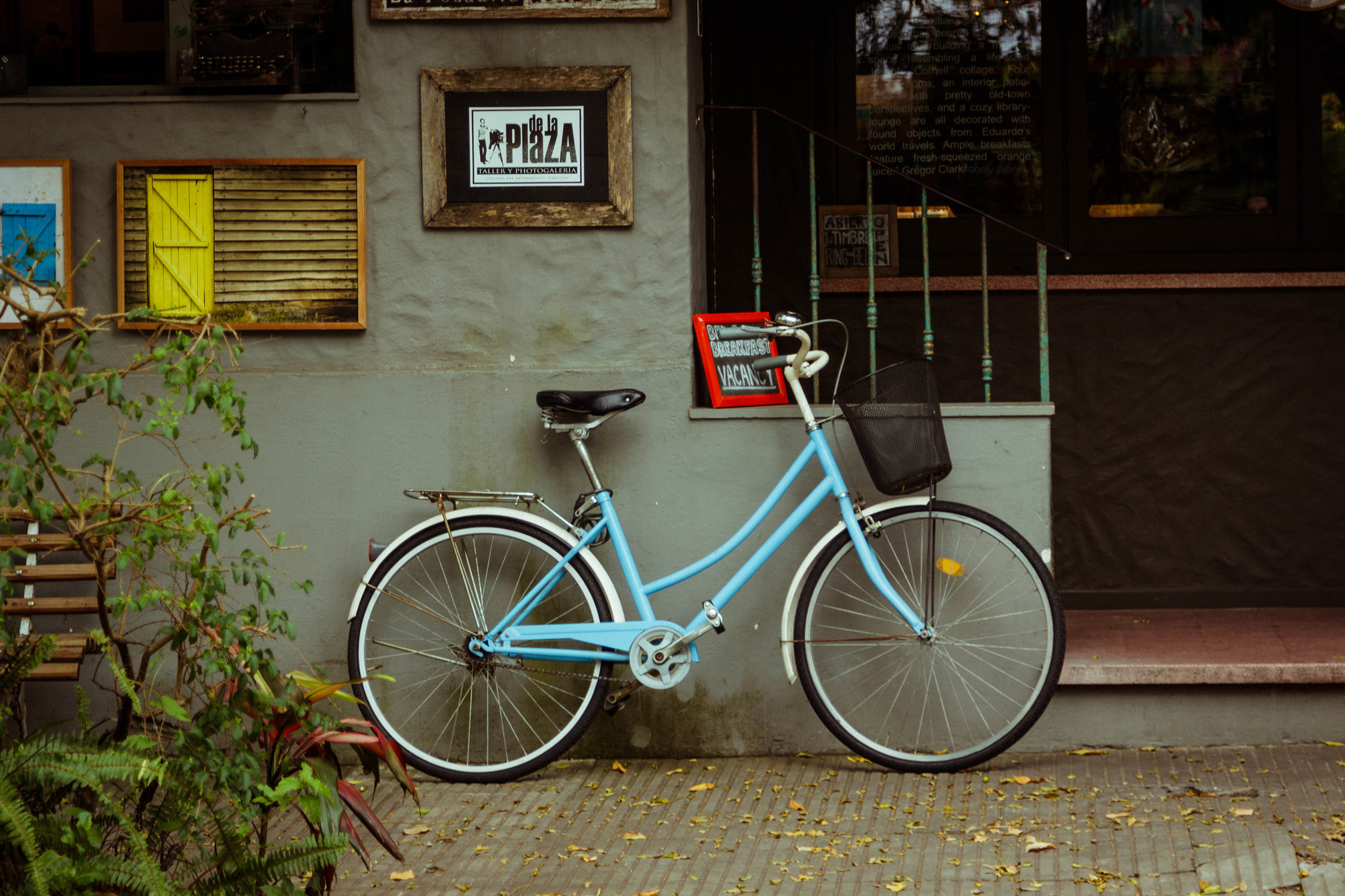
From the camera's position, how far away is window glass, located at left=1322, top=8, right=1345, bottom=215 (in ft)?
19.7

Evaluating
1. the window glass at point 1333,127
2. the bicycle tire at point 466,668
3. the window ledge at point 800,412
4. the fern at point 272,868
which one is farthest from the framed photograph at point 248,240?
the window glass at point 1333,127

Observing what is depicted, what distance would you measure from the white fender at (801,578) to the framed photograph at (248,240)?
1788 mm

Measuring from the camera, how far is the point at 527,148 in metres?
4.61

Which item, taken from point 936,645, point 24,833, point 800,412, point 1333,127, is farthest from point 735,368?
point 1333,127

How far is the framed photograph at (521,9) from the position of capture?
4.57 metres

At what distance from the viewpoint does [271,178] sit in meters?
4.64

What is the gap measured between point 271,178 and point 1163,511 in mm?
4195

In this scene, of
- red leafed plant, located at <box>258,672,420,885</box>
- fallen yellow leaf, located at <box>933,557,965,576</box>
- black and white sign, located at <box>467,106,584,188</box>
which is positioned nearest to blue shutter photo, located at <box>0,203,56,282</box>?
black and white sign, located at <box>467,106,584,188</box>

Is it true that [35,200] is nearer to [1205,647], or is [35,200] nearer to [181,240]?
[181,240]

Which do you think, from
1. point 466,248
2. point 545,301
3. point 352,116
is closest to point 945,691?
point 545,301

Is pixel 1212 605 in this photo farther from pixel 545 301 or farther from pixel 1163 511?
pixel 545 301

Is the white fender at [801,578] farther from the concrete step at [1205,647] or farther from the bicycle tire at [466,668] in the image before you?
the concrete step at [1205,647]

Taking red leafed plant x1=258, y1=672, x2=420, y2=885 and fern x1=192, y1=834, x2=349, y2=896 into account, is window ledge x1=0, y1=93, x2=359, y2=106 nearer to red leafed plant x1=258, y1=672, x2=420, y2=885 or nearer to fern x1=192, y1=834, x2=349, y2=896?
red leafed plant x1=258, y1=672, x2=420, y2=885

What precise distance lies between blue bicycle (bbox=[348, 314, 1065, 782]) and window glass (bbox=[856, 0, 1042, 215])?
2.07 m
